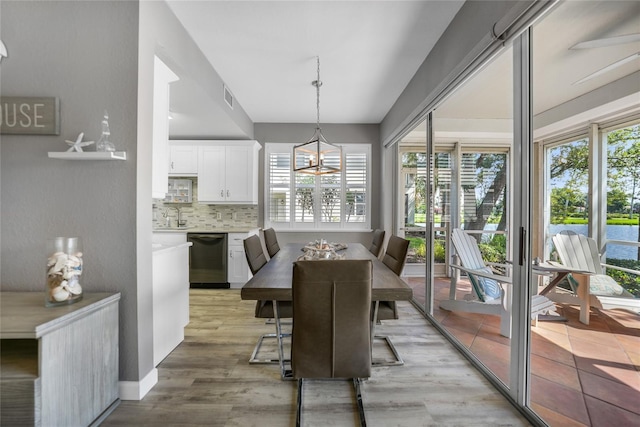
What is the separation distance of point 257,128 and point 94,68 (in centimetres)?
351

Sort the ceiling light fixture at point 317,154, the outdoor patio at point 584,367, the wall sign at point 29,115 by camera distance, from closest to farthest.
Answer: the outdoor patio at point 584,367
the wall sign at point 29,115
the ceiling light fixture at point 317,154

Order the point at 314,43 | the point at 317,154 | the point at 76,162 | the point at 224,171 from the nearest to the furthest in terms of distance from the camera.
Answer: the point at 76,162, the point at 314,43, the point at 317,154, the point at 224,171

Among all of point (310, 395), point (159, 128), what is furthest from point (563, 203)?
point (159, 128)

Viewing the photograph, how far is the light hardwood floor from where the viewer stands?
170cm

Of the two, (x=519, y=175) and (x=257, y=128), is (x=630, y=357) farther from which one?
(x=257, y=128)

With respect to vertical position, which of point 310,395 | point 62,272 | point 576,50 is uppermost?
point 576,50

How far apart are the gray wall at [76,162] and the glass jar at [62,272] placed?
22 centimetres

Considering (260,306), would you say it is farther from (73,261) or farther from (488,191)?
(488,191)

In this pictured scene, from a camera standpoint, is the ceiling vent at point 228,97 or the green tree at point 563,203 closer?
the green tree at point 563,203

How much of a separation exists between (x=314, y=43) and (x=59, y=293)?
272 centimetres

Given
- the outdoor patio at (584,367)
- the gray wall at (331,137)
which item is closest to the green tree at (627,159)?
the outdoor patio at (584,367)

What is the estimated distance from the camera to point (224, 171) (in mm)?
4871

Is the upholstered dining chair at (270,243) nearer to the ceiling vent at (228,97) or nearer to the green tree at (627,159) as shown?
the ceiling vent at (228,97)

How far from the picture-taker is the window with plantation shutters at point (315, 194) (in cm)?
528
